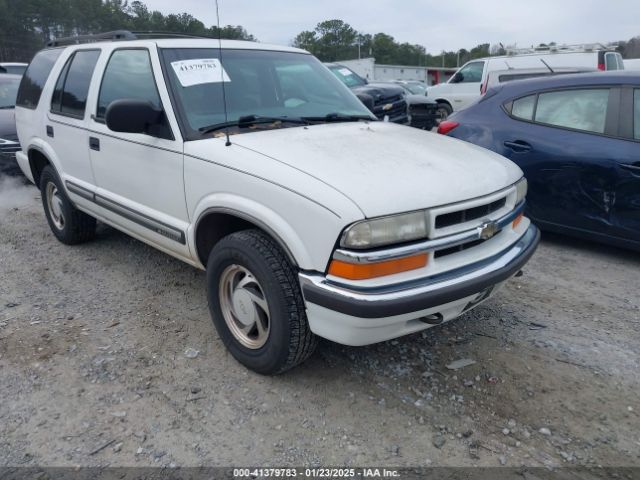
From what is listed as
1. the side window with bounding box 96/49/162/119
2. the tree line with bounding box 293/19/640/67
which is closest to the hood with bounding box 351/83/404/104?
the side window with bounding box 96/49/162/119

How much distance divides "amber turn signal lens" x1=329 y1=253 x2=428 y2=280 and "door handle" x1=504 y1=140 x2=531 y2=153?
2.88 metres

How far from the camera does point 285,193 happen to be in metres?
2.41

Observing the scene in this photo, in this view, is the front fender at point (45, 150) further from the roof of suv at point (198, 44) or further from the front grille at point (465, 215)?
the front grille at point (465, 215)

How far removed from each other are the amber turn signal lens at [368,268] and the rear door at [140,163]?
1.25m

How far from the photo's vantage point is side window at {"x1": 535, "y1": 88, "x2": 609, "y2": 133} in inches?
173

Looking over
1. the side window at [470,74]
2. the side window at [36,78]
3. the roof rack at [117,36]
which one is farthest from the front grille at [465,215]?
the side window at [470,74]

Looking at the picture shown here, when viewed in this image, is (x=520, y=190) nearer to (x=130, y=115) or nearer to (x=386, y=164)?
(x=386, y=164)

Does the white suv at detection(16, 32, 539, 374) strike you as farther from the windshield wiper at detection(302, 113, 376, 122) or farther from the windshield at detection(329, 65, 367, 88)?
the windshield at detection(329, 65, 367, 88)

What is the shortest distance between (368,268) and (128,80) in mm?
2387

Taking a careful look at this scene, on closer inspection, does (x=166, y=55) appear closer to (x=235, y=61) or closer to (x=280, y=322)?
(x=235, y=61)

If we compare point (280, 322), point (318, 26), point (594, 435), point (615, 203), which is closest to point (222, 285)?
point (280, 322)

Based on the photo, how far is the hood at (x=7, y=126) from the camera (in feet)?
23.8

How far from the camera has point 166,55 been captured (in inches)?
129

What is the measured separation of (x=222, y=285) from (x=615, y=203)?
3.25m
